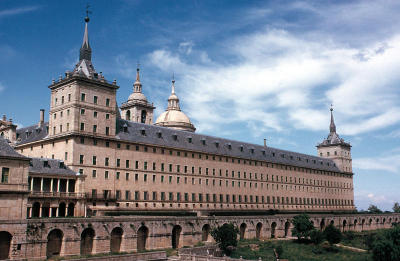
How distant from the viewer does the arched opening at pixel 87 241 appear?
55.5 meters

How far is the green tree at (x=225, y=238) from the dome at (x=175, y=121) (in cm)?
5054

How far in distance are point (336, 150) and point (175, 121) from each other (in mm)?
55269

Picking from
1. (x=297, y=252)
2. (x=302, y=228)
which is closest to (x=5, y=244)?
(x=297, y=252)

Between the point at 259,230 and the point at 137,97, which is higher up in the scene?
the point at 137,97

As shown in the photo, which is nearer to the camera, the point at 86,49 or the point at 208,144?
the point at 86,49

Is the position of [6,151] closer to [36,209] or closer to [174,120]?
[36,209]

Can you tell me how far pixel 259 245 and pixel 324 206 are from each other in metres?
58.7

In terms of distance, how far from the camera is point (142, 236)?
62.9 m

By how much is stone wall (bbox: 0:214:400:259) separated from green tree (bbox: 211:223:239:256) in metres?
4.37

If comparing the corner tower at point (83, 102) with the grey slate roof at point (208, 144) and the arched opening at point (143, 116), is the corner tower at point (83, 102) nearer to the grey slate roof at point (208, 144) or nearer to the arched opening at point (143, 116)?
the grey slate roof at point (208, 144)

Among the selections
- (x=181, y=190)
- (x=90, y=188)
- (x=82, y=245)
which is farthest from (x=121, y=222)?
(x=181, y=190)

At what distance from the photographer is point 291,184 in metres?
114

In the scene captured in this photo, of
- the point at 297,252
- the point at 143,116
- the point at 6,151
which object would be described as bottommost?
the point at 297,252

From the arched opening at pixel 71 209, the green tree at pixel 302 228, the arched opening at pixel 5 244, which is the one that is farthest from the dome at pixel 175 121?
the arched opening at pixel 5 244
